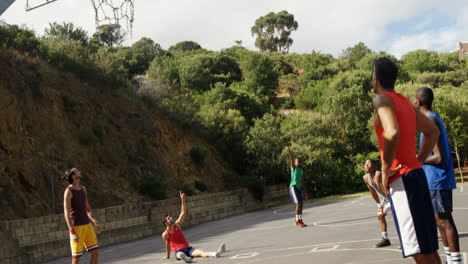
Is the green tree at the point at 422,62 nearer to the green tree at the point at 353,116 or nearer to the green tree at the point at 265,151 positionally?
the green tree at the point at 353,116

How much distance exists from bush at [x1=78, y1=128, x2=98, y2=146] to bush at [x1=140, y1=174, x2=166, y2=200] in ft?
12.2

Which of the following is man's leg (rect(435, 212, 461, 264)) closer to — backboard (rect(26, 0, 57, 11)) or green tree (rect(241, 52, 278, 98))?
backboard (rect(26, 0, 57, 11))

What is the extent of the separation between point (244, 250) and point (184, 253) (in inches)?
61.0

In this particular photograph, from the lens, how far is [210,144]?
3806 cm

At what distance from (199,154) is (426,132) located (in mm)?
29832

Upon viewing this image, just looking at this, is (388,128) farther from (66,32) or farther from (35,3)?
(66,32)

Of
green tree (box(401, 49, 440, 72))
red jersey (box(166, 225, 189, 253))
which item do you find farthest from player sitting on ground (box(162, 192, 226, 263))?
green tree (box(401, 49, 440, 72))

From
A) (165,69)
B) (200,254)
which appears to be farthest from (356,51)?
(200,254)

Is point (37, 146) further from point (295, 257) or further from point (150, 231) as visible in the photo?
point (295, 257)

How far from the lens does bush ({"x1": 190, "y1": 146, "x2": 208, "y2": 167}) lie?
33.8 m

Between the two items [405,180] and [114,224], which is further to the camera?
[114,224]

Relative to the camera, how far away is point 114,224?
19.0m

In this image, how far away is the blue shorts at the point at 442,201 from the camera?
5.81 metres

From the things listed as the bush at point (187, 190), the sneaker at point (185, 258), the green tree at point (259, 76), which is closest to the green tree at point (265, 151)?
the bush at point (187, 190)
